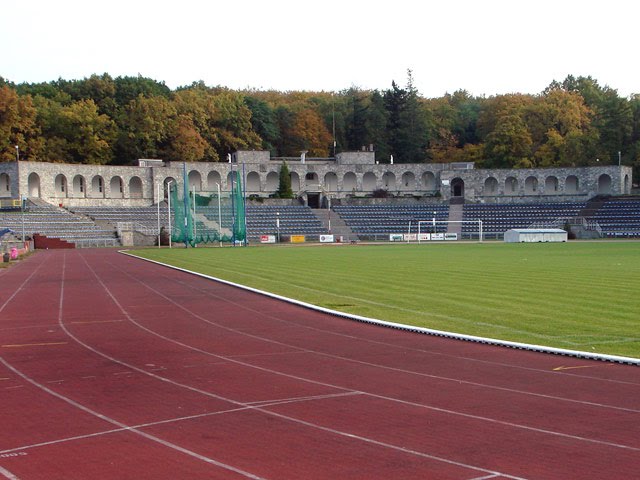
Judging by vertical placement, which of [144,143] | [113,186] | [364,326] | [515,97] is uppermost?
[515,97]

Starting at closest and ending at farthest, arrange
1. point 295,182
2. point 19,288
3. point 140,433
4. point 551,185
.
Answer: point 140,433 → point 19,288 → point 551,185 → point 295,182

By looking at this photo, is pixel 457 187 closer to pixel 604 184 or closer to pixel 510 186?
pixel 510 186

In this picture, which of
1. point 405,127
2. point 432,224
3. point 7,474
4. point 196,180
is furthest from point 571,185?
point 7,474

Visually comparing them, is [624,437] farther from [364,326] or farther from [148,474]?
[364,326]

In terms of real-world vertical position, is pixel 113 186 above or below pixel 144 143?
below

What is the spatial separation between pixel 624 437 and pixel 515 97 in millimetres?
109772

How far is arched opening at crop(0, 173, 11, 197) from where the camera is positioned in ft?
271

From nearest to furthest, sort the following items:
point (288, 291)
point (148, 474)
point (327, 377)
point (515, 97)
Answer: point (148, 474), point (327, 377), point (288, 291), point (515, 97)

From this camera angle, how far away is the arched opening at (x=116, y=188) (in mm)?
92688

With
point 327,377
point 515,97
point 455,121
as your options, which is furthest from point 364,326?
point 455,121

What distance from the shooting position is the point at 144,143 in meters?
100

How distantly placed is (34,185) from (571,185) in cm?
6844

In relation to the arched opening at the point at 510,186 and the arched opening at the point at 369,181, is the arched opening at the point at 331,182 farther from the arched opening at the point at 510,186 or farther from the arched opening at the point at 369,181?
the arched opening at the point at 510,186

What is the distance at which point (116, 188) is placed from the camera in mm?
93375
